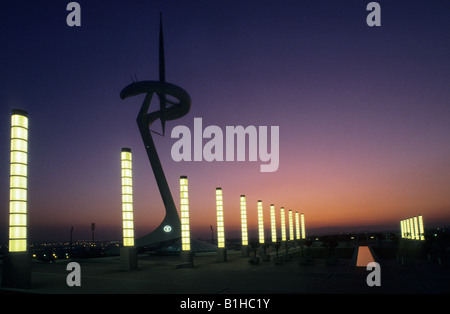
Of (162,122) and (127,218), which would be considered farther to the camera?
(162,122)

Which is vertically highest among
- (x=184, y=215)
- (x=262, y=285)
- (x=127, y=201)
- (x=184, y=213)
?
(x=127, y=201)

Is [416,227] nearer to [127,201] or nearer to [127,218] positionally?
[127,218]

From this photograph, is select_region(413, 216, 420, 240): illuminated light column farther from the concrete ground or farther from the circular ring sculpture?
the concrete ground

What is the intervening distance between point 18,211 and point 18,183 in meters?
1.26

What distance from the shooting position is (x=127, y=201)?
22703 millimetres

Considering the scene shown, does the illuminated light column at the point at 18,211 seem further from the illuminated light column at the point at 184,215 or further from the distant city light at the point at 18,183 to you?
the illuminated light column at the point at 184,215

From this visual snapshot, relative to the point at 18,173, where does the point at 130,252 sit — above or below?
below

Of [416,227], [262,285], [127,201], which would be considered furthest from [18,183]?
[416,227]

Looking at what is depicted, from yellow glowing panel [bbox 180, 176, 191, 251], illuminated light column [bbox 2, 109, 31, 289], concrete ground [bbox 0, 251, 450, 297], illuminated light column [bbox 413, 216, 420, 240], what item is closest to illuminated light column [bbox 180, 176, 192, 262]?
yellow glowing panel [bbox 180, 176, 191, 251]

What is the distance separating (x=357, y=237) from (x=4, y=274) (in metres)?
68.5

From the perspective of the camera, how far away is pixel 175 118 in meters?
42.8
